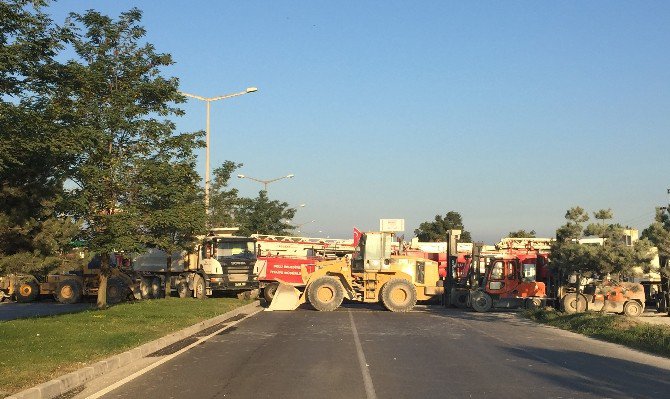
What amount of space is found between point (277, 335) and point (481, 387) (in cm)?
874

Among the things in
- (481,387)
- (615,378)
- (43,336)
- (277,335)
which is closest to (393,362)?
(481,387)

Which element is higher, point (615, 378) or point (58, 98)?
point (58, 98)

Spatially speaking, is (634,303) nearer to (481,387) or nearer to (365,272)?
(365,272)

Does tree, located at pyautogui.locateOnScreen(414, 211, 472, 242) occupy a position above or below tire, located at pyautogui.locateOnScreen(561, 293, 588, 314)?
above

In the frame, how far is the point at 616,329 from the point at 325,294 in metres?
11.9

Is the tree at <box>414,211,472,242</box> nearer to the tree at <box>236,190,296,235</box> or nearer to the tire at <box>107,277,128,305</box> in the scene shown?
the tree at <box>236,190,296,235</box>

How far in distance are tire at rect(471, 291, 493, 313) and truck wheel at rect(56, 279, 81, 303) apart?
17.2 meters

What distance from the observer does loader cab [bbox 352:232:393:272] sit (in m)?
30.9

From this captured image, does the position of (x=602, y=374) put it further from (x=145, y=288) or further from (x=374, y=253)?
(x=145, y=288)

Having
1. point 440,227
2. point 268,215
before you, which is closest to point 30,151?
point 268,215

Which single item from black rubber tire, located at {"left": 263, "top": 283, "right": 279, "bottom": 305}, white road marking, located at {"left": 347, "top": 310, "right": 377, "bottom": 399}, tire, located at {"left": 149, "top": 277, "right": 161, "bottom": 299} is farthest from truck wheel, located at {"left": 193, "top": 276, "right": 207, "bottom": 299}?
white road marking, located at {"left": 347, "top": 310, "right": 377, "bottom": 399}

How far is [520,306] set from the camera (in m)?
32.2

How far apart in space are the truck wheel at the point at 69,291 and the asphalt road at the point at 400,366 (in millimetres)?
14526

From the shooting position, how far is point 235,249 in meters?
34.8
